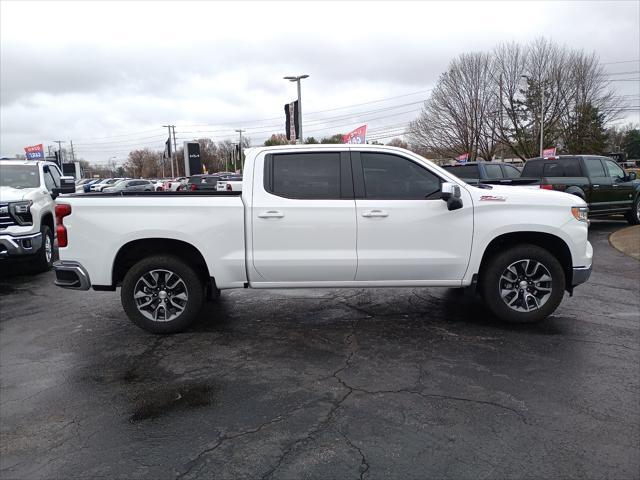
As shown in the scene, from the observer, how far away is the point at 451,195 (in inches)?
201

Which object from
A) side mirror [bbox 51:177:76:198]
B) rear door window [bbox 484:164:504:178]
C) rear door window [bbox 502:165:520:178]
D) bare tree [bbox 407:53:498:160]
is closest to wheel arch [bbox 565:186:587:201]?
rear door window [bbox 484:164:504:178]

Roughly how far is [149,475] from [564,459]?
8.12ft

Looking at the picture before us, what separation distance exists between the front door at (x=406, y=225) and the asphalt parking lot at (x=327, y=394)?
694mm

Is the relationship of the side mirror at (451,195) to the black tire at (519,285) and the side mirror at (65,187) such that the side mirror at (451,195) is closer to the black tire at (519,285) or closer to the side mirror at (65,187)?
the black tire at (519,285)

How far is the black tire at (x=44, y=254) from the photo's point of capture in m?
9.33

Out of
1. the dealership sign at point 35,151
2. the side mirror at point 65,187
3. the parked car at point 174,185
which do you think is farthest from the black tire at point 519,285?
the dealership sign at point 35,151

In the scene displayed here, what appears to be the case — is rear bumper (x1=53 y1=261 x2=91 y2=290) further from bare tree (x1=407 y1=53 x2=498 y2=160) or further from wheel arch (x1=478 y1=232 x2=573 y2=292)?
bare tree (x1=407 y1=53 x2=498 y2=160)

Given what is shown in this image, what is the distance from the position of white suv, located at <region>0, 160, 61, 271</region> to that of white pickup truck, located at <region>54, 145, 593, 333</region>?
3.78 meters

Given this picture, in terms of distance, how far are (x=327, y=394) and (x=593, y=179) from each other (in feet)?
40.8

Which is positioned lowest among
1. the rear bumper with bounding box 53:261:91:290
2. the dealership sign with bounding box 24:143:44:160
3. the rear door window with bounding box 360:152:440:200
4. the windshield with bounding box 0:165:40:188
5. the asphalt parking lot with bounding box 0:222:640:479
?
the asphalt parking lot with bounding box 0:222:640:479

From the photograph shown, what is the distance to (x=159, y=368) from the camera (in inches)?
179

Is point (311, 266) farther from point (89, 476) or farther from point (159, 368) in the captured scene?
point (89, 476)

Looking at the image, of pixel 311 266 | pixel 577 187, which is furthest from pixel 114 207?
pixel 577 187

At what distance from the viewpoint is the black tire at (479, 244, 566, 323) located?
5352mm
